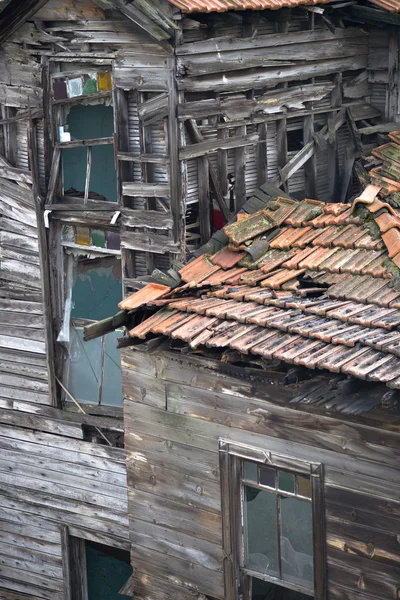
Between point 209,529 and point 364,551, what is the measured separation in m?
1.66

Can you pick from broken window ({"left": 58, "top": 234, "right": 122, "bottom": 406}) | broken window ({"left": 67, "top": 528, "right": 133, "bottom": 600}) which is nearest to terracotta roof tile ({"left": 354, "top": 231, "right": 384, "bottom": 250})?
broken window ({"left": 58, "top": 234, "right": 122, "bottom": 406})

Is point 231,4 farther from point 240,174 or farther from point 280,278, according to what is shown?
point 280,278

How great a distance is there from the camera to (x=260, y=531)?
29.1ft

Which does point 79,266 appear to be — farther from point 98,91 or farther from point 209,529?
point 209,529

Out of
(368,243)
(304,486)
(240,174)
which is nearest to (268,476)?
(304,486)

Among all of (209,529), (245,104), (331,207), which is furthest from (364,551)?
(245,104)

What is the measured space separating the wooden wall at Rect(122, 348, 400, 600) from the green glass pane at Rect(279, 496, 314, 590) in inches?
11.5

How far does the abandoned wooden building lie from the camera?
26.7ft

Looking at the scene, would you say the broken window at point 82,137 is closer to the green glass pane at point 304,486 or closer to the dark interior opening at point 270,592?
the green glass pane at point 304,486

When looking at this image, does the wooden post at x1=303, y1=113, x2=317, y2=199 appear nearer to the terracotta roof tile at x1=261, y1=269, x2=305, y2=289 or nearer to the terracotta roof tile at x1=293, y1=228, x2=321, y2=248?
the terracotta roof tile at x1=293, y1=228, x2=321, y2=248

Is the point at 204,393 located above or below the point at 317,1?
below

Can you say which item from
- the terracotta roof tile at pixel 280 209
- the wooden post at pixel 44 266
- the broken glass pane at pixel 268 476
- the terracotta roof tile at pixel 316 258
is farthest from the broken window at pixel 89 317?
the broken glass pane at pixel 268 476

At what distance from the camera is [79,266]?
11.5 metres

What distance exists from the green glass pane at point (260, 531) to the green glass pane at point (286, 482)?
0.18m
